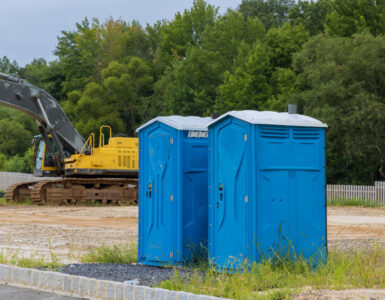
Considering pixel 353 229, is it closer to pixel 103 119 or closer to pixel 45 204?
pixel 45 204

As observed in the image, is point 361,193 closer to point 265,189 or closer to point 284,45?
point 284,45

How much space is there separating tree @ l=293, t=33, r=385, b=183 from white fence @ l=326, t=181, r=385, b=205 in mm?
4678

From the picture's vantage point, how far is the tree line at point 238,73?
126 ft

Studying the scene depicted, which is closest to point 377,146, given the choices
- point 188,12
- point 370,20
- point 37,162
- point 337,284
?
point 370,20

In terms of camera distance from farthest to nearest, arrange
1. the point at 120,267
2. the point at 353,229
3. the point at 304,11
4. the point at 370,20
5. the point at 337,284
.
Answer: the point at 304,11 → the point at 370,20 → the point at 353,229 → the point at 120,267 → the point at 337,284

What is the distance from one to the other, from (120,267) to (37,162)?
22407 mm

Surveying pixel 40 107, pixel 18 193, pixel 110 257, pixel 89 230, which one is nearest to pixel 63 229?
pixel 89 230

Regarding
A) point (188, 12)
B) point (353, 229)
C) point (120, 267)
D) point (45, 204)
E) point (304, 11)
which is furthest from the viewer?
point (188, 12)

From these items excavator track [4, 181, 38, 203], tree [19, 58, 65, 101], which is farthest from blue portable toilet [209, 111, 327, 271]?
tree [19, 58, 65, 101]

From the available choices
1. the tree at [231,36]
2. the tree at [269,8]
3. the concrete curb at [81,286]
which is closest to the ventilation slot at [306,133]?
the concrete curb at [81,286]

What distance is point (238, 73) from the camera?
49438 mm

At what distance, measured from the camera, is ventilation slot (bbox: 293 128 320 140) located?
9.29 metres

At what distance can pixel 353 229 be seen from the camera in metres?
18.9

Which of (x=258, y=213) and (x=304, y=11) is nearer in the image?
(x=258, y=213)
